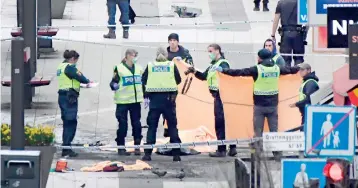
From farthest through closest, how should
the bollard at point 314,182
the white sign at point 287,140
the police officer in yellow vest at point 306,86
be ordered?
the police officer in yellow vest at point 306,86 < the white sign at point 287,140 < the bollard at point 314,182

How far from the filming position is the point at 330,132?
47.1ft

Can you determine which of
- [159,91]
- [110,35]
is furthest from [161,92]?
[110,35]

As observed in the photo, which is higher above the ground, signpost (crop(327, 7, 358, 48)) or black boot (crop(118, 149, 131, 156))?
signpost (crop(327, 7, 358, 48))

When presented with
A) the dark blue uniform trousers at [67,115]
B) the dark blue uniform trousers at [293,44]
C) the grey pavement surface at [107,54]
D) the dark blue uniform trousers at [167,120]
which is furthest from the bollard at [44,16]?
the dark blue uniform trousers at [167,120]

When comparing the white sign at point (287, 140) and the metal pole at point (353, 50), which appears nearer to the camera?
the metal pole at point (353, 50)

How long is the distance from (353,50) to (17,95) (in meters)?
3.48

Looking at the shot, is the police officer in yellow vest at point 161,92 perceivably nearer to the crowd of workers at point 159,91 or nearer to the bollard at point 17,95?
the crowd of workers at point 159,91

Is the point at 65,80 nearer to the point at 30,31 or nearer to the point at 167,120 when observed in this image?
the point at 167,120

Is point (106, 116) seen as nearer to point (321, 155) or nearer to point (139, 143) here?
point (139, 143)

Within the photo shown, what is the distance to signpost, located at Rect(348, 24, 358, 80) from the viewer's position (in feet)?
47.1

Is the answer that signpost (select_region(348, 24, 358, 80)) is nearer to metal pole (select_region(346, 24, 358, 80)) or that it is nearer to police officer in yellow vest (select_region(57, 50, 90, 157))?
metal pole (select_region(346, 24, 358, 80))

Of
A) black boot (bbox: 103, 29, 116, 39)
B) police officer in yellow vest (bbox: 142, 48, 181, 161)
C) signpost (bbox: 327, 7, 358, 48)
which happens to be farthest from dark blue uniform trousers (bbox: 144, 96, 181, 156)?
black boot (bbox: 103, 29, 116, 39)

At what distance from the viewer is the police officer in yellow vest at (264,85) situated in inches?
774

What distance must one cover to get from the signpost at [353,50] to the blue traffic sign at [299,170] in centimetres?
121
